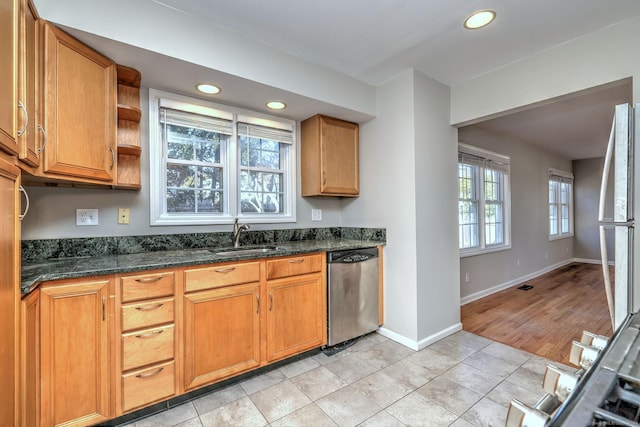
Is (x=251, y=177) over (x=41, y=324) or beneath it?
over

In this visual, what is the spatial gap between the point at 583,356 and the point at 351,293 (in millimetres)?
1940

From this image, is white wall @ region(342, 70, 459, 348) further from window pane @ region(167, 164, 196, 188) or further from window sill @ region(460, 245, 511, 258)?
window pane @ region(167, 164, 196, 188)

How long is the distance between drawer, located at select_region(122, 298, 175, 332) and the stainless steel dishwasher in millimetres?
1210

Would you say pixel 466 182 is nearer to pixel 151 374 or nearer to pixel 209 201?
pixel 209 201

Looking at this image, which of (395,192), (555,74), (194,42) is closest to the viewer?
(194,42)

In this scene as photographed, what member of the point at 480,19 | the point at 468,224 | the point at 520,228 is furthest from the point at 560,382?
the point at 520,228

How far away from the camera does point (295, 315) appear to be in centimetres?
229

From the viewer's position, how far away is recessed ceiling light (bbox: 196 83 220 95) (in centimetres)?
216

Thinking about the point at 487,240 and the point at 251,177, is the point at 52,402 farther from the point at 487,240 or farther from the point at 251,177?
the point at 487,240

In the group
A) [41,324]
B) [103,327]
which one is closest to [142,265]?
[103,327]

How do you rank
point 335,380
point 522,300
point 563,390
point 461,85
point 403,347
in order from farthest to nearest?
point 522,300
point 461,85
point 403,347
point 335,380
point 563,390

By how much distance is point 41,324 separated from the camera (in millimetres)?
1396

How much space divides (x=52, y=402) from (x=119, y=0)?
6.98 feet

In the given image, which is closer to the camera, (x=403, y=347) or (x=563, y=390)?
(x=563, y=390)
